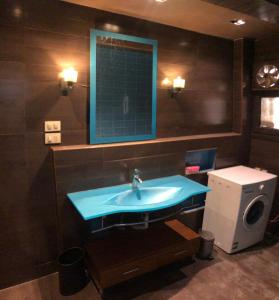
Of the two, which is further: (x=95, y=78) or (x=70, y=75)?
(x=95, y=78)

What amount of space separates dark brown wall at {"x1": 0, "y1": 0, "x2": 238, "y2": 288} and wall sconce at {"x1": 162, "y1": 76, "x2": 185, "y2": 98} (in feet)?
1.56

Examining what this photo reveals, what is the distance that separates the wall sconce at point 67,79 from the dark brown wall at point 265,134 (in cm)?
225

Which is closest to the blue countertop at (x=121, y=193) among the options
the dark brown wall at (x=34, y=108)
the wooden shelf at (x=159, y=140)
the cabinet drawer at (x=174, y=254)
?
the dark brown wall at (x=34, y=108)

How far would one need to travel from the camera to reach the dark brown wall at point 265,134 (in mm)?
2924

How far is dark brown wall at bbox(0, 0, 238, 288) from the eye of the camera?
1.90 metres

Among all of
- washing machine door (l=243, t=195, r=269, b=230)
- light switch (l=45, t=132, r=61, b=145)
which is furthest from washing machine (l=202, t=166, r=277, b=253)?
light switch (l=45, t=132, r=61, b=145)

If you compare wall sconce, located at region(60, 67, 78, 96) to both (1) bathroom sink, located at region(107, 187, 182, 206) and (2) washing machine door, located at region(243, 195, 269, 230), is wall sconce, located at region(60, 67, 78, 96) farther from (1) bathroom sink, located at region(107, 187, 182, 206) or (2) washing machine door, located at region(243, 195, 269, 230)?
(2) washing machine door, located at region(243, 195, 269, 230)

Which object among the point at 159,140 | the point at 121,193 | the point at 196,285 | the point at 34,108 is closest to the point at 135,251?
the point at 121,193

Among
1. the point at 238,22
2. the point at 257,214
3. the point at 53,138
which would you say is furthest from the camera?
the point at 257,214

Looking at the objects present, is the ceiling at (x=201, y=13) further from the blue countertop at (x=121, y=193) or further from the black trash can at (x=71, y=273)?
the black trash can at (x=71, y=273)

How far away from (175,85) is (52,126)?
1300mm

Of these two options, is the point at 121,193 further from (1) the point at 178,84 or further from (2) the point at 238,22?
(2) the point at 238,22

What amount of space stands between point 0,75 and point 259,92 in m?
2.83

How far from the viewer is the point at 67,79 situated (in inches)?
78.8
